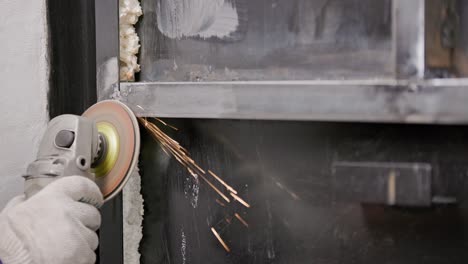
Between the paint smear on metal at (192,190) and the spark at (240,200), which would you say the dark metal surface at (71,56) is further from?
the spark at (240,200)

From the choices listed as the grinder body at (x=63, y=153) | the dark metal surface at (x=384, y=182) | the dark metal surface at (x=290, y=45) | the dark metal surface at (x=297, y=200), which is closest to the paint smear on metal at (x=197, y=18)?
the dark metal surface at (x=290, y=45)

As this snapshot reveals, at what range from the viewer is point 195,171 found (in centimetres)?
132

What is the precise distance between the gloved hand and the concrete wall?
27 cm

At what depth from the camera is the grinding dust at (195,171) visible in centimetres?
127

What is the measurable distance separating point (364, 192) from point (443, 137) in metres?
0.20

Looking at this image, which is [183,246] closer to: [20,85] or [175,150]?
[175,150]

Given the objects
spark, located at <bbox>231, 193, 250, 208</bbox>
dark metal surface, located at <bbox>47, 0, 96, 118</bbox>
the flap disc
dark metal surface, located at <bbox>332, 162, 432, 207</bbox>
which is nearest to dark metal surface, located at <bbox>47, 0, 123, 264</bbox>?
dark metal surface, located at <bbox>47, 0, 96, 118</bbox>

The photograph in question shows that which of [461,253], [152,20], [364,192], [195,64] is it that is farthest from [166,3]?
[461,253]

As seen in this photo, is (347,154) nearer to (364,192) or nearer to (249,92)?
(364,192)

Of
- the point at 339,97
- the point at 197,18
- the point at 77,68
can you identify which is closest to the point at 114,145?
the point at 77,68

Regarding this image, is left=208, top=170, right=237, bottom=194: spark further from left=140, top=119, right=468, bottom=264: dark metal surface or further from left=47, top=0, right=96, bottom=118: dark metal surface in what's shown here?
left=47, top=0, right=96, bottom=118: dark metal surface

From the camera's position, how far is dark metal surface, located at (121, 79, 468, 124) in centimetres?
92

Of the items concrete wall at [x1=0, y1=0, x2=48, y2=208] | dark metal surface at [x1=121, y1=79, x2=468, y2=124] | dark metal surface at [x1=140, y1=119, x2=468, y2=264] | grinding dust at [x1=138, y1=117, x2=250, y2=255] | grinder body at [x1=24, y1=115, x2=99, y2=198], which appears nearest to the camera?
dark metal surface at [x1=121, y1=79, x2=468, y2=124]

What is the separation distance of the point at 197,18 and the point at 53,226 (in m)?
0.62
